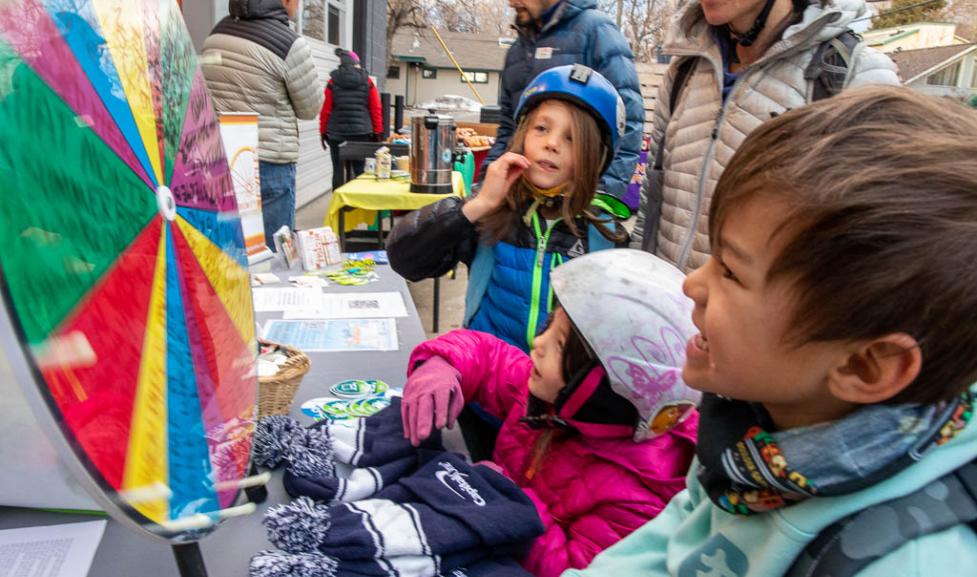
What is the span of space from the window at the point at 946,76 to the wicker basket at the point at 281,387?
28932 millimetres

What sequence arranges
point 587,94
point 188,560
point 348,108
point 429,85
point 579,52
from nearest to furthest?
1. point 188,560
2. point 587,94
3. point 579,52
4. point 348,108
5. point 429,85

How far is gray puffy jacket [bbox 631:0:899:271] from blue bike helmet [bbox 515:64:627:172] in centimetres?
36

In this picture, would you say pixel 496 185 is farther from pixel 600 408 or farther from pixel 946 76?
pixel 946 76

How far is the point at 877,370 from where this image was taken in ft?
2.18

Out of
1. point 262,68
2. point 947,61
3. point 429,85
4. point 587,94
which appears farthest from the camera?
point 429,85

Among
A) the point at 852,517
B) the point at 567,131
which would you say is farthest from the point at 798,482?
the point at 567,131

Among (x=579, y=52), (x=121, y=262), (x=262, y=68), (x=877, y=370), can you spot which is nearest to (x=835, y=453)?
(x=877, y=370)

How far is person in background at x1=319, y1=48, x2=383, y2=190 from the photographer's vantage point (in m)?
7.41

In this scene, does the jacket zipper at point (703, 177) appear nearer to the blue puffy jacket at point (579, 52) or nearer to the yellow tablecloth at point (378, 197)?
the blue puffy jacket at point (579, 52)

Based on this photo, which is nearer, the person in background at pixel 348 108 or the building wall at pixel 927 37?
the person in background at pixel 348 108

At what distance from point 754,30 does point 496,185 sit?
97 cm

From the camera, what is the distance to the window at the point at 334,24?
1145cm

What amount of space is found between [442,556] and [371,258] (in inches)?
82.7

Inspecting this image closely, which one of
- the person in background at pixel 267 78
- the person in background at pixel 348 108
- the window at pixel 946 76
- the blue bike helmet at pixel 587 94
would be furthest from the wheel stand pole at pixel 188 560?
the window at pixel 946 76
